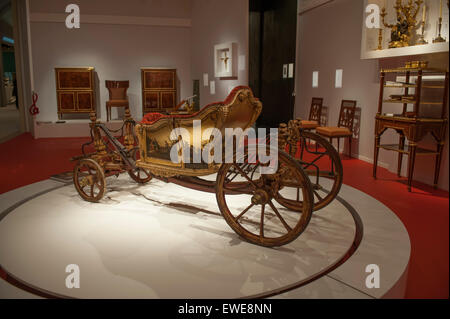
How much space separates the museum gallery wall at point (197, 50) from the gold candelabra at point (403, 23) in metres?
0.89

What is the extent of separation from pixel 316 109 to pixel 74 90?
6421 mm

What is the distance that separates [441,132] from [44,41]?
9.82 metres

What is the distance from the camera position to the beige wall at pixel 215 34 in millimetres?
7723

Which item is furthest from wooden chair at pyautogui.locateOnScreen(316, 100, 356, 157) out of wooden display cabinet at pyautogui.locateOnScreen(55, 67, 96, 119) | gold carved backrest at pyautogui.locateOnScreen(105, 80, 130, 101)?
wooden display cabinet at pyautogui.locateOnScreen(55, 67, 96, 119)

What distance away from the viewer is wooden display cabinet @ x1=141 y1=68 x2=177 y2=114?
10422mm

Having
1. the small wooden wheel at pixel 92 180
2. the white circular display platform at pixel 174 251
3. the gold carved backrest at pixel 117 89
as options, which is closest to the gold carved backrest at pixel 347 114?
the white circular display platform at pixel 174 251

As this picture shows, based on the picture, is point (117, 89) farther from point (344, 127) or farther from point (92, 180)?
point (92, 180)

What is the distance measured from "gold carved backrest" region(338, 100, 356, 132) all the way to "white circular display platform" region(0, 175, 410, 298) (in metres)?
2.69

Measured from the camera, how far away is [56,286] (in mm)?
2275

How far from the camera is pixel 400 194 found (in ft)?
14.2

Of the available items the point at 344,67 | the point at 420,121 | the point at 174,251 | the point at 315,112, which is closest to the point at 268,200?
the point at 174,251

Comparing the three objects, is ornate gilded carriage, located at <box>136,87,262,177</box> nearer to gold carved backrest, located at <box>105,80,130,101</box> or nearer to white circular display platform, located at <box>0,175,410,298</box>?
white circular display platform, located at <box>0,175,410,298</box>

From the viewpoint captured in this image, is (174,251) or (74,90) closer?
(174,251)
